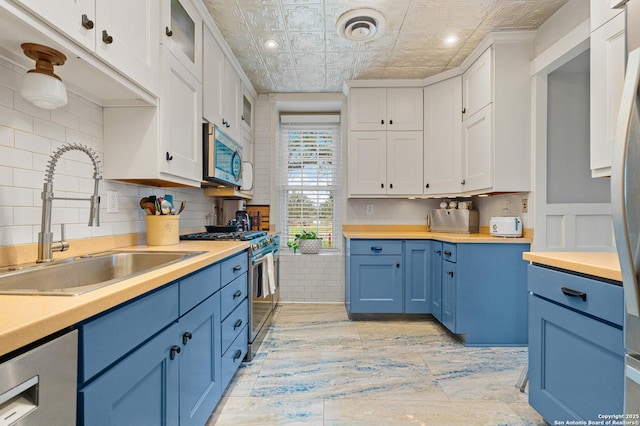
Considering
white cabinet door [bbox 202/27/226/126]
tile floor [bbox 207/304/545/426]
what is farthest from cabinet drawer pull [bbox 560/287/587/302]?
white cabinet door [bbox 202/27/226/126]

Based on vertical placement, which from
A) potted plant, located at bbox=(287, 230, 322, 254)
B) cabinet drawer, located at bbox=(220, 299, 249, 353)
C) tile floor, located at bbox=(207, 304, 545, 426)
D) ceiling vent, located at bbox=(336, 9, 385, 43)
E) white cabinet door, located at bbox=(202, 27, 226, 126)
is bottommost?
tile floor, located at bbox=(207, 304, 545, 426)

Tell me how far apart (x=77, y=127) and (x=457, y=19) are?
2.52m

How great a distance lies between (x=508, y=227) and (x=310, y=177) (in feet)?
7.30

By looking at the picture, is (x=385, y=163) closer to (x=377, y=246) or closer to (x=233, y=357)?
(x=377, y=246)

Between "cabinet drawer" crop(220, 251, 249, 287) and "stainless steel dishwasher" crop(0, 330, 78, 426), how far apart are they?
104 centimetres

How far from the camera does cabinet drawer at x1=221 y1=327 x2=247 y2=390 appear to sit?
67.5 inches

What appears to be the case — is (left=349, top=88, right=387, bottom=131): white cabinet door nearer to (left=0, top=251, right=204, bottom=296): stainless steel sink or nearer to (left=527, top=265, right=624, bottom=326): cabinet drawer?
(left=527, top=265, right=624, bottom=326): cabinet drawer

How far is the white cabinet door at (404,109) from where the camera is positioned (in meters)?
3.30

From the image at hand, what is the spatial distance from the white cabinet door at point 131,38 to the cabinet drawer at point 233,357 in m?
1.47

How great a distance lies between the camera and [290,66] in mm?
3021

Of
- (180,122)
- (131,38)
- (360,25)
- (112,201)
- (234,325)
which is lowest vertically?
(234,325)

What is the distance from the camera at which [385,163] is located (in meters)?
3.34

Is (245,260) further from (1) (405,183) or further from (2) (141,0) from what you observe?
(1) (405,183)

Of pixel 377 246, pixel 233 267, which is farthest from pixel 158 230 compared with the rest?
pixel 377 246
